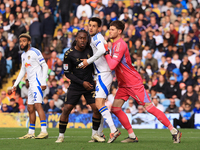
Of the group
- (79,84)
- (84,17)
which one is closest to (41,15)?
(84,17)

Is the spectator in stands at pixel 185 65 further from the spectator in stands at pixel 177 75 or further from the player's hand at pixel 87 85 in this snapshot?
the player's hand at pixel 87 85

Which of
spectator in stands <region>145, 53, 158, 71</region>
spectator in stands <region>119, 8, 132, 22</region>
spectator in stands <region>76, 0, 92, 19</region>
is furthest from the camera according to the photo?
spectator in stands <region>76, 0, 92, 19</region>

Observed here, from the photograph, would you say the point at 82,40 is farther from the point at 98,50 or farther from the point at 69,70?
the point at 69,70

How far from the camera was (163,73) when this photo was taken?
55.0 feet

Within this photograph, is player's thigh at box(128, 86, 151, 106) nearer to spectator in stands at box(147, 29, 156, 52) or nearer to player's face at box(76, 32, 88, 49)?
player's face at box(76, 32, 88, 49)

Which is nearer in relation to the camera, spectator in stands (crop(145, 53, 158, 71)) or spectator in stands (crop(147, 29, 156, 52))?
spectator in stands (crop(145, 53, 158, 71))

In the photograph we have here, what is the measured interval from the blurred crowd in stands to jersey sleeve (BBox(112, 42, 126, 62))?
25.0 ft

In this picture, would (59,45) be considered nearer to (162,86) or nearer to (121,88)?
(162,86)

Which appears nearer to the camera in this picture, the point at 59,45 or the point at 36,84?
the point at 36,84

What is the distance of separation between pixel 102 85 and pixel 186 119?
7726 millimetres

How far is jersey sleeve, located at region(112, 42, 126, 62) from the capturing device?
23.6 feet

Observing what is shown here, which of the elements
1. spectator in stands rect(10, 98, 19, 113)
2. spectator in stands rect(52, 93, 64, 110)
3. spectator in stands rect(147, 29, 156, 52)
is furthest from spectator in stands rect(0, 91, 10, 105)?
spectator in stands rect(147, 29, 156, 52)

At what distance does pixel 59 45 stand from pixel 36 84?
10.2 m

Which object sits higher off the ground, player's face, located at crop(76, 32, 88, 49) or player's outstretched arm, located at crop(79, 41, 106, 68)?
player's face, located at crop(76, 32, 88, 49)
